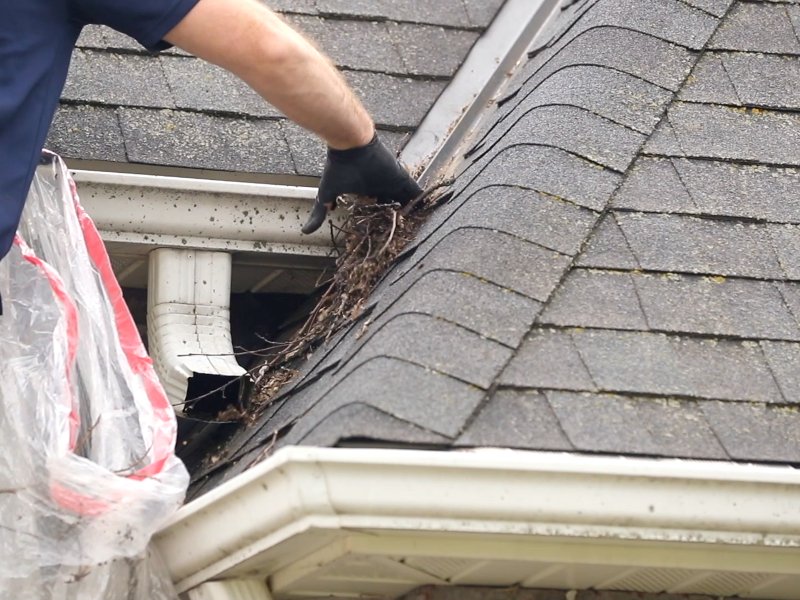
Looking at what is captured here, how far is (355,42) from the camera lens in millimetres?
5215

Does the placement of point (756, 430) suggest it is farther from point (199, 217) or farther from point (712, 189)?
point (199, 217)

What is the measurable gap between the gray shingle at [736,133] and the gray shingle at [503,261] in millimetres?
606

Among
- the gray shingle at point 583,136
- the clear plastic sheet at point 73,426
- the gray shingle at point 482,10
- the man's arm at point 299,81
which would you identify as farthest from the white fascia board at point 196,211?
the gray shingle at point 482,10

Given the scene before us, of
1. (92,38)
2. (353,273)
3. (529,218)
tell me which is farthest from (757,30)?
(92,38)

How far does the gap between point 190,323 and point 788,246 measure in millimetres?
1549

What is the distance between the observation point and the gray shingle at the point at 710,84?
4133mm

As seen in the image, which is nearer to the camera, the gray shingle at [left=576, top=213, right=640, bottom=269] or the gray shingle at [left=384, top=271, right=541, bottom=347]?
the gray shingle at [left=384, top=271, right=541, bottom=347]

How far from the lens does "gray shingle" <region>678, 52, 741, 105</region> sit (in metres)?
4.13

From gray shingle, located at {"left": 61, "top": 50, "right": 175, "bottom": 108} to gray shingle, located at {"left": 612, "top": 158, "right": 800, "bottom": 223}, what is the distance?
159cm

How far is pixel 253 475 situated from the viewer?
3.03 m

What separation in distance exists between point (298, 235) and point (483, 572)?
59.3 inches

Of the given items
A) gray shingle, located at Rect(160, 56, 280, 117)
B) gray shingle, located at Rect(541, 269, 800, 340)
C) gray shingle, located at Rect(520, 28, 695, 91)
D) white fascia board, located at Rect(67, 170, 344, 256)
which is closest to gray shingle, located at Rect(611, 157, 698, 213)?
gray shingle, located at Rect(541, 269, 800, 340)

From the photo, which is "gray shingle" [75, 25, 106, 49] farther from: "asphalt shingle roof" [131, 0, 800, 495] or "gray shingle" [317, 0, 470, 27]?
"asphalt shingle roof" [131, 0, 800, 495]

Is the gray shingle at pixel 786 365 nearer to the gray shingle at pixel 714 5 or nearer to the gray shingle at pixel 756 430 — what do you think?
the gray shingle at pixel 756 430
